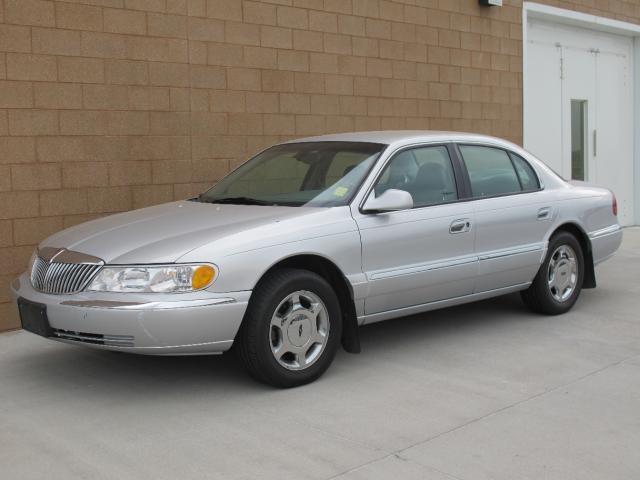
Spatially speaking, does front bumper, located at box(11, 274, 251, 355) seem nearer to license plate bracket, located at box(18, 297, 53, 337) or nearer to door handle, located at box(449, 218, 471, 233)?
license plate bracket, located at box(18, 297, 53, 337)

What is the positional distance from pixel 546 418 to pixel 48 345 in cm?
368

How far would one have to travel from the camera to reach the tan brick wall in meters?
7.06

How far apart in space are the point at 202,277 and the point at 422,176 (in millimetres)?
2033

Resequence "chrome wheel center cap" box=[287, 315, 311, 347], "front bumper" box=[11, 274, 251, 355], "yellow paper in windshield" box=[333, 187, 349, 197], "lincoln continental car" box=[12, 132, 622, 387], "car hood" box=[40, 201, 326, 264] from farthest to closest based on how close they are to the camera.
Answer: "yellow paper in windshield" box=[333, 187, 349, 197], "chrome wheel center cap" box=[287, 315, 311, 347], "car hood" box=[40, 201, 326, 264], "lincoln continental car" box=[12, 132, 622, 387], "front bumper" box=[11, 274, 251, 355]

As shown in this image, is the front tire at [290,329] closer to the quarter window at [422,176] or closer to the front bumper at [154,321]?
the front bumper at [154,321]

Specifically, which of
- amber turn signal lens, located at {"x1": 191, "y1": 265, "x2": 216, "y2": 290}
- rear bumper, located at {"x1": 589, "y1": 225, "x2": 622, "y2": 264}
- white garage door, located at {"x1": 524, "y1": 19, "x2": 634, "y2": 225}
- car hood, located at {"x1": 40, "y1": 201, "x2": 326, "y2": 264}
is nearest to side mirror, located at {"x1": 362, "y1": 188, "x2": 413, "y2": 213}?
car hood, located at {"x1": 40, "y1": 201, "x2": 326, "y2": 264}

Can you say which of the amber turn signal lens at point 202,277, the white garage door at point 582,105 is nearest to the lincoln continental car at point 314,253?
the amber turn signal lens at point 202,277

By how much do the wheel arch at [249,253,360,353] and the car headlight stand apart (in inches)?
27.8

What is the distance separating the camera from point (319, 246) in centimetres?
534

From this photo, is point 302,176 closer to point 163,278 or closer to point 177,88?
point 163,278

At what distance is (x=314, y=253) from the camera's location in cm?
531

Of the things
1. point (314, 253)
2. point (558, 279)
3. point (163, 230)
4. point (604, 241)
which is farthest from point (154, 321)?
point (604, 241)

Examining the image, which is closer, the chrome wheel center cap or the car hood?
the car hood

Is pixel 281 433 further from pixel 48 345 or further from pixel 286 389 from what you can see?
pixel 48 345
